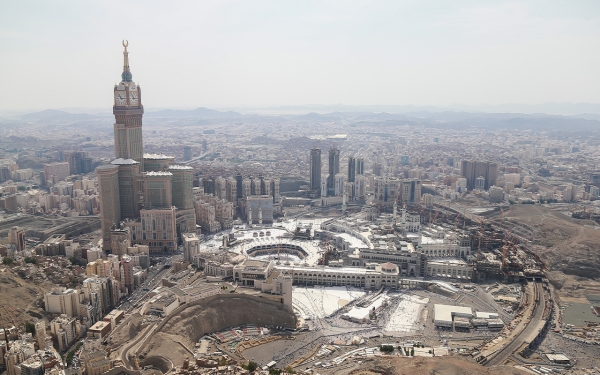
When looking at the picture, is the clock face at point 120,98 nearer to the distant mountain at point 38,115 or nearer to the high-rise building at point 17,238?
the high-rise building at point 17,238

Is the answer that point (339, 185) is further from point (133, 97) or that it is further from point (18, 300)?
point (18, 300)

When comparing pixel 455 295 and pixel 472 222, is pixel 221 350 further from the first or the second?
pixel 472 222

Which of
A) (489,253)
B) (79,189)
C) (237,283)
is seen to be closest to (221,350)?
(237,283)

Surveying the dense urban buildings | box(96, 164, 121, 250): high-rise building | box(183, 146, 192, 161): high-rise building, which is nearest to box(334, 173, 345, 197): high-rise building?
the dense urban buildings

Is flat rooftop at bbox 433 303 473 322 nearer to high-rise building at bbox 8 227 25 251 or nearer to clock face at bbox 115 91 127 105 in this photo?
high-rise building at bbox 8 227 25 251

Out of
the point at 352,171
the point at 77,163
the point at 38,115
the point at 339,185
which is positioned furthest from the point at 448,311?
the point at 38,115
